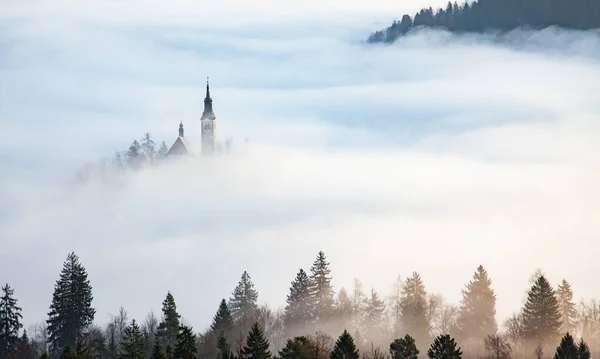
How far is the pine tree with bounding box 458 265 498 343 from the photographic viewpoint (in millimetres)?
120375

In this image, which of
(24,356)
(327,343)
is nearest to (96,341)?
(24,356)

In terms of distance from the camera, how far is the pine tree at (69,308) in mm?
119062

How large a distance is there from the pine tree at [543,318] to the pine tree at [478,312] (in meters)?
7.60

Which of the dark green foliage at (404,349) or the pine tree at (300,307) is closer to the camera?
the dark green foliage at (404,349)

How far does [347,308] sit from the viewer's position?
4995 inches

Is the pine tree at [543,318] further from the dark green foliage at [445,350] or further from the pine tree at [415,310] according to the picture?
the dark green foliage at [445,350]

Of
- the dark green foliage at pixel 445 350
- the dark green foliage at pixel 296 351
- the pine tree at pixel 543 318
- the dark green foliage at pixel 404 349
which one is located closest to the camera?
the dark green foliage at pixel 445 350

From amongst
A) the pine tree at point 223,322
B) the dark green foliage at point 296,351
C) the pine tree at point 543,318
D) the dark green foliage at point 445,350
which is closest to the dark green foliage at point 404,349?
the dark green foliage at point 445,350

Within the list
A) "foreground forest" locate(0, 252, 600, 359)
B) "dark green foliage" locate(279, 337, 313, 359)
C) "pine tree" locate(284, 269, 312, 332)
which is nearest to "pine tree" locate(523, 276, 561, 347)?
"foreground forest" locate(0, 252, 600, 359)

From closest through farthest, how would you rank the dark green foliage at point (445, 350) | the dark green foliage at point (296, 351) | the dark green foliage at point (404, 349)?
1. the dark green foliage at point (445, 350)
2. the dark green foliage at point (404, 349)
3. the dark green foliage at point (296, 351)

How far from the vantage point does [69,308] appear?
11912 centimetres

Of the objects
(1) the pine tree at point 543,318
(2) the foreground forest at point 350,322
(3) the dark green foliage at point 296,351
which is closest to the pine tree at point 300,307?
(2) the foreground forest at point 350,322

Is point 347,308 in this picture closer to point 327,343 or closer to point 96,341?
point 327,343

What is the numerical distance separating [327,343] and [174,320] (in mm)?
13313
